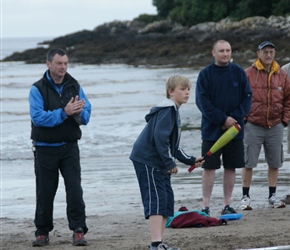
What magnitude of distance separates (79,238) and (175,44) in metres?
58.9

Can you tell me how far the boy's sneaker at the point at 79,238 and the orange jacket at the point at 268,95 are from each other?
262cm

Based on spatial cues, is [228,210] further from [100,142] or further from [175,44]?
[175,44]

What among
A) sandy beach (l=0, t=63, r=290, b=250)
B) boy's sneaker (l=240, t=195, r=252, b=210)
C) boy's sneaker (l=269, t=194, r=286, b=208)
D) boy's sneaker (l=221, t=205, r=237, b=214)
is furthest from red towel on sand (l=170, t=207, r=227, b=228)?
boy's sneaker (l=269, t=194, r=286, b=208)

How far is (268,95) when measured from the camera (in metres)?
9.00

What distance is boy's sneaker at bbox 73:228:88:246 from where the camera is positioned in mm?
7352

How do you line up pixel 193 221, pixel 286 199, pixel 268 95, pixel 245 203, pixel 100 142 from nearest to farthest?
pixel 193 221 < pixel 268 95 < pixel 245 203 < pixel 286 199 < pixel 100 142

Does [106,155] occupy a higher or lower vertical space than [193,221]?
lower

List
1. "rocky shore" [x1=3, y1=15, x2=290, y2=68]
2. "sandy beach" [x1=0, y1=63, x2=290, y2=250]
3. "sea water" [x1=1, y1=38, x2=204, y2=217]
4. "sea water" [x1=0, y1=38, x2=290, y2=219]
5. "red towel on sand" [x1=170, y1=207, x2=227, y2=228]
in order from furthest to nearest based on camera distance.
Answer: "rocky shore" [x1=3, y1=15, x2=290, y2=68] < "sea water" [x1=1, y1=38, x2=204, y2=217] < "sea water" [x1=0, y1=38, x2=290, y2=219] < "red towel on sand" [x1=170, y1=207, x2=227, y2=228] < "sandy beach" [x1=0, y1=63, x2=290, y2=250]

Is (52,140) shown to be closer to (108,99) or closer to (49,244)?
(49,244)

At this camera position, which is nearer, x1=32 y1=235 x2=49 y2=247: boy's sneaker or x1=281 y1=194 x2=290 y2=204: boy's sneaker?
x1=32 y1=235 x2=49 y2=247: boy's sneaker

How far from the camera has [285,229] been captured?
7.42 m

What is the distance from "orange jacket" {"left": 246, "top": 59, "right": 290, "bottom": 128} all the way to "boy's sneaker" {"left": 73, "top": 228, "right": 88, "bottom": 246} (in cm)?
262

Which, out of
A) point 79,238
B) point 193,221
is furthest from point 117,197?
point 79,238

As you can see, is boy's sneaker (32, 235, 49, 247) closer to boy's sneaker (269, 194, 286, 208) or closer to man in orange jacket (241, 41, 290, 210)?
man in orange jacket (241, 41, 290, 210)
